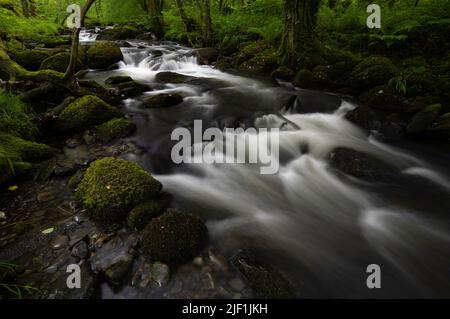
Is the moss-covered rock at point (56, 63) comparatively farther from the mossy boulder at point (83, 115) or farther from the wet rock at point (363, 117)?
the wet rock at point (363, 117)

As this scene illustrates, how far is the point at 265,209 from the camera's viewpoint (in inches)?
140

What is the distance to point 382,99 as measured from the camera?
20.1 feet

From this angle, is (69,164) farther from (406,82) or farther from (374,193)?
(406,82)

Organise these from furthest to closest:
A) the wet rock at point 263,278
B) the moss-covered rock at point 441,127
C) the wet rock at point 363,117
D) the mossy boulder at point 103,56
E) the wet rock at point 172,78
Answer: the mossy boulder at point 103,56, the wet rock at point 172,78, the wet rock at point 363,117, the moss-covered rock at point 441,127, the wet rock at point 263,278

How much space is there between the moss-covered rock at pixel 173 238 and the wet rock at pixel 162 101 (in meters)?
3.77

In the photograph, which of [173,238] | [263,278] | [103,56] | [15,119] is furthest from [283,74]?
[263,278]

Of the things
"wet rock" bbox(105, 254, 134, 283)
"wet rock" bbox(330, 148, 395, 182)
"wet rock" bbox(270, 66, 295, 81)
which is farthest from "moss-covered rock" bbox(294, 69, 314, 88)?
"wet rock" bbox(105, 254, 134, 283)

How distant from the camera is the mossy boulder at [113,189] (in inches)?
118

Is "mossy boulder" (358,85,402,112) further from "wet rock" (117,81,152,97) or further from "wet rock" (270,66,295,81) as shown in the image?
"wet rock" (117,81,152,97)

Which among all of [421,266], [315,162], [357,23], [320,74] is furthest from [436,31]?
[421,266]

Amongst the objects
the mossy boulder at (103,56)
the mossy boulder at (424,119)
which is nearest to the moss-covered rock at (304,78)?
the mossy boulder at (424,119)

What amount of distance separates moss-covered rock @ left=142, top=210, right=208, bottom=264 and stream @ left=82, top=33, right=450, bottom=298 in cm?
24

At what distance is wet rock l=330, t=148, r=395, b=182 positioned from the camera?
4098 mm

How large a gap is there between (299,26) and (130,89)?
4.76 meters
